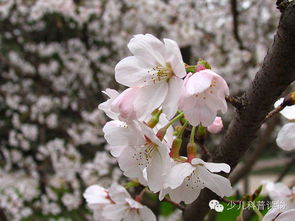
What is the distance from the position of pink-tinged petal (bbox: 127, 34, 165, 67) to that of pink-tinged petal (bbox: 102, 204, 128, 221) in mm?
551

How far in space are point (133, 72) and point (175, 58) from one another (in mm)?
130

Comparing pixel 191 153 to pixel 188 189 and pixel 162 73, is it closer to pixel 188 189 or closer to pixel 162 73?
pixel 188 189

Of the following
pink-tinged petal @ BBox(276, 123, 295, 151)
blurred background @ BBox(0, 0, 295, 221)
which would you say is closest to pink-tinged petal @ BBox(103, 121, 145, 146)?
pink-tinged petal @ BBox(276, 123, 295, 151)

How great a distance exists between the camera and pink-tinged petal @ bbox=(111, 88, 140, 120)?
74cm

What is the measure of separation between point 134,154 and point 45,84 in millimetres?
4798

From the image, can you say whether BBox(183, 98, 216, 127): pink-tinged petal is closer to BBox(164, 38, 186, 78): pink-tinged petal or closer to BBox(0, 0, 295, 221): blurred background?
BBox(164, 38, 186, 78): pink-tinged petal

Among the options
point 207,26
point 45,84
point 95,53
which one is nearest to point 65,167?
point 45,84

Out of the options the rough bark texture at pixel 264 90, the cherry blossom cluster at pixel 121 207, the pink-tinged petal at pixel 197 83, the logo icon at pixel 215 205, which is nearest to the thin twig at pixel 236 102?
the rough bark texture at pixel 264 90

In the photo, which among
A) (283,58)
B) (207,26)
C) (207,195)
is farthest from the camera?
(207,26)

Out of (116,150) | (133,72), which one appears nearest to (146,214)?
(116,150)

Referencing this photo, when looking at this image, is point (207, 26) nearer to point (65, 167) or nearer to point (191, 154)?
point (65, 167)

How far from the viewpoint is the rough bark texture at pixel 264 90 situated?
669mm

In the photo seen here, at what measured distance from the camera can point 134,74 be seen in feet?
2.70

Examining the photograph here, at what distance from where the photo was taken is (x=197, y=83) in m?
0.68
